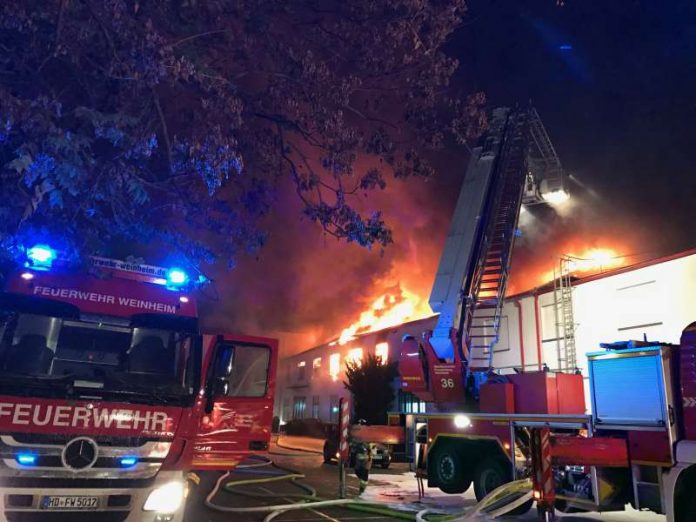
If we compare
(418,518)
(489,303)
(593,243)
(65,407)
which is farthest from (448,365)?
(593,243)

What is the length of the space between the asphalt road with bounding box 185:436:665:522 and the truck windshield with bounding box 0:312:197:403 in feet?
9.04

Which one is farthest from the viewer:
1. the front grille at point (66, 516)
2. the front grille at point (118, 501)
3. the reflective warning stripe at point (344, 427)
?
the reflective warning stripe at point (344, 427)

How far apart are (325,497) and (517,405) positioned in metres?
3.61

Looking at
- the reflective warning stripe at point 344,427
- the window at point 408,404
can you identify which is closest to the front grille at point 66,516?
the reflective warning stripe at point 344,427

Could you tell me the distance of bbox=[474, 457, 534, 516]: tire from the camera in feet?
27.8

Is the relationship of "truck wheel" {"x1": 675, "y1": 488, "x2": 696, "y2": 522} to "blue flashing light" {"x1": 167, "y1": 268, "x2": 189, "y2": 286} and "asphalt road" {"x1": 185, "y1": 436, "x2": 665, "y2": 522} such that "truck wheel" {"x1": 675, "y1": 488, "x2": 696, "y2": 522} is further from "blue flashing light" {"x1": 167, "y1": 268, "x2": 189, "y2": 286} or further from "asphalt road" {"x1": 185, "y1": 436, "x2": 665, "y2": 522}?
"blue flashing light" {"x1": 167, "y1": 268, "x2": 189, "y2": 286}

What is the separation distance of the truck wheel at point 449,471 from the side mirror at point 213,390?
5.21 meters

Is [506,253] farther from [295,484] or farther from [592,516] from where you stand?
[295,484]

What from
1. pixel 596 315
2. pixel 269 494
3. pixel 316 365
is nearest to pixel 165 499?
pixel 269 494

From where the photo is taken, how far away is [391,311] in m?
Answer: 31.9

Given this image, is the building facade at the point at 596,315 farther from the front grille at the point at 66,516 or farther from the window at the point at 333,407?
the window at the point at 333,407

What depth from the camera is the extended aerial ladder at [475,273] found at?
1030 centimetres

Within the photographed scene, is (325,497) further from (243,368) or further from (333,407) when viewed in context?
(333,407)

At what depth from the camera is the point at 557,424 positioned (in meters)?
7.59
